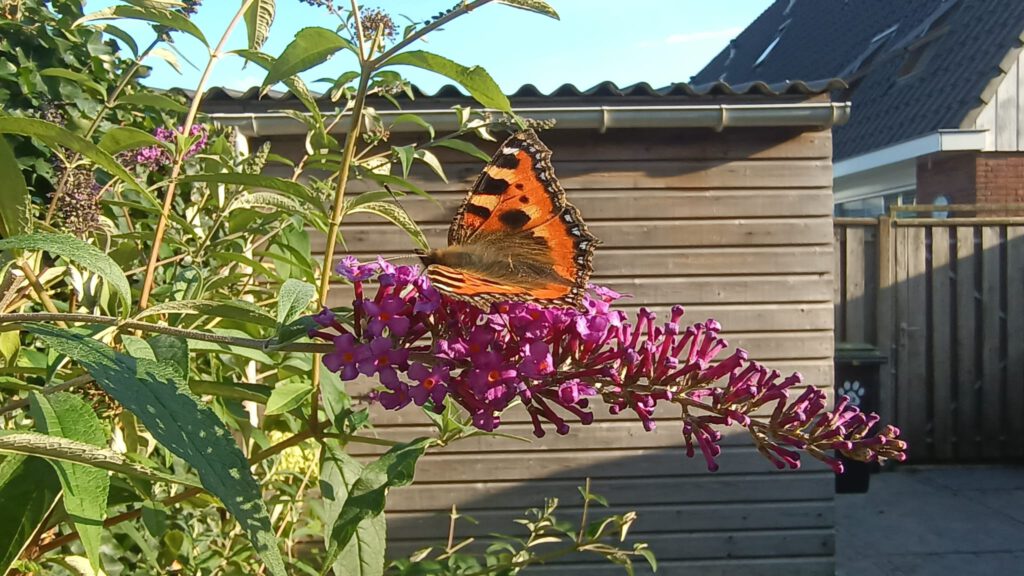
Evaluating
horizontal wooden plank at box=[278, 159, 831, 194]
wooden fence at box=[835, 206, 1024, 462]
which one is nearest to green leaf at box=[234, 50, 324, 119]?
horizontal wooden plank at box=[278, 159, 831, 194]

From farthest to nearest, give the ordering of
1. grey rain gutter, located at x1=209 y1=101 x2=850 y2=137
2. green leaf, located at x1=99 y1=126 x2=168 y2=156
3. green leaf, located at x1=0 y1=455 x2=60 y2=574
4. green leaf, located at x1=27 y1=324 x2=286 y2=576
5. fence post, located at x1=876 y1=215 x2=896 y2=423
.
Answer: fence post, located at x1=876 y1=215 x2=896 y2=423, grey rain gutter, located at x1=209 y1=101 x2=850 y2=137, green leaf, located at x1=99 y1=126 x2=168 y2=156, green leaf, located at x1=0 y1=455 x2=60 y2=574, green leaf, located at x1=27 y1=324 x2=286 y2=576

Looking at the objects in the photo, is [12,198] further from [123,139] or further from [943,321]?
[943,321]

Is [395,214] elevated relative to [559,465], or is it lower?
elevated

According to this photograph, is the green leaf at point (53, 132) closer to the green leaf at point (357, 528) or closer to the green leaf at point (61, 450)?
the green leaf at point (61, 450)

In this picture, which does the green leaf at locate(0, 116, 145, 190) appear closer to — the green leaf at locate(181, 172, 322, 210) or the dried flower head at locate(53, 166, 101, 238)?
the green leaf at locate(181, 172, 322, 210)

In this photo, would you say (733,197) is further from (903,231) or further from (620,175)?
(903,231)

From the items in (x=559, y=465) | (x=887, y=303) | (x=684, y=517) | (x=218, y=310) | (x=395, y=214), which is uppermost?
(x=395, y=214)

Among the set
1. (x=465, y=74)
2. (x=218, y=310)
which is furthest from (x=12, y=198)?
(x=465, y=74)
